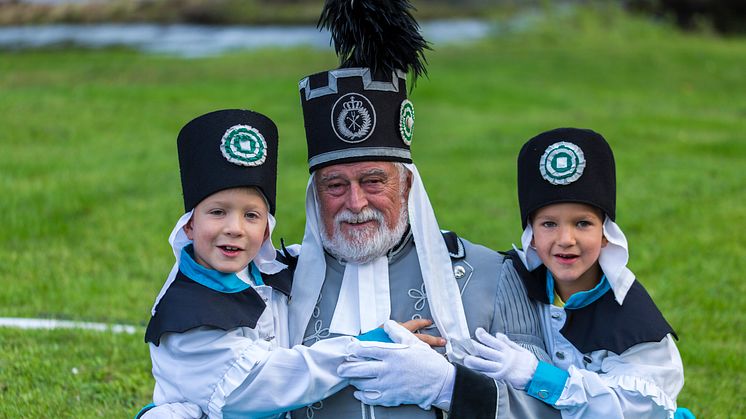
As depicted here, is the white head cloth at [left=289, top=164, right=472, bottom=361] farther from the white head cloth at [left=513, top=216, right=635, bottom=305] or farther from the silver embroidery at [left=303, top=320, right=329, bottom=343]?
the white head cloth at [left=513, top=216, right=635, bottom=305]

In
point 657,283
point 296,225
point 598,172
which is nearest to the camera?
point 598,172

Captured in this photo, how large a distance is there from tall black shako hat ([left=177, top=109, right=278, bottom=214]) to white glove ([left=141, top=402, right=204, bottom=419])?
2.53 feet

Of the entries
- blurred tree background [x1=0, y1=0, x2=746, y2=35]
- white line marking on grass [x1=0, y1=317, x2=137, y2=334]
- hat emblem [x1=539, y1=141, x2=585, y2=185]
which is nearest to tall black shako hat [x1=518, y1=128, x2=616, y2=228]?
hat emblem [x1=539, y1=141, x2=585, y2=185]

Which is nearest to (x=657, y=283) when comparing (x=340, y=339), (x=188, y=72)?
(x=340, y=339)

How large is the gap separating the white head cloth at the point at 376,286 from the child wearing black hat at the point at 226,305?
0.69ft

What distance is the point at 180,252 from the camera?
159 inches

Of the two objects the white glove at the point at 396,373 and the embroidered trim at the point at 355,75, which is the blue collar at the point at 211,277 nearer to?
the white glove at the point at 396,373

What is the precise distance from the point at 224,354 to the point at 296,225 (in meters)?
5.65

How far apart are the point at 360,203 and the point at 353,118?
38cm

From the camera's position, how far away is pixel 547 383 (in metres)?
3.87

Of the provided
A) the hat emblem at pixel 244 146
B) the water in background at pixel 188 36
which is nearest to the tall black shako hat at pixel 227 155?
the hat emblem at pixel 244 146

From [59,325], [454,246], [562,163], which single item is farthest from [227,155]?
[59,325]

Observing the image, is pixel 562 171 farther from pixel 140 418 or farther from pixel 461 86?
pixel 461 86

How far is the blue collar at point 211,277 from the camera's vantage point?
3906 millimetres
